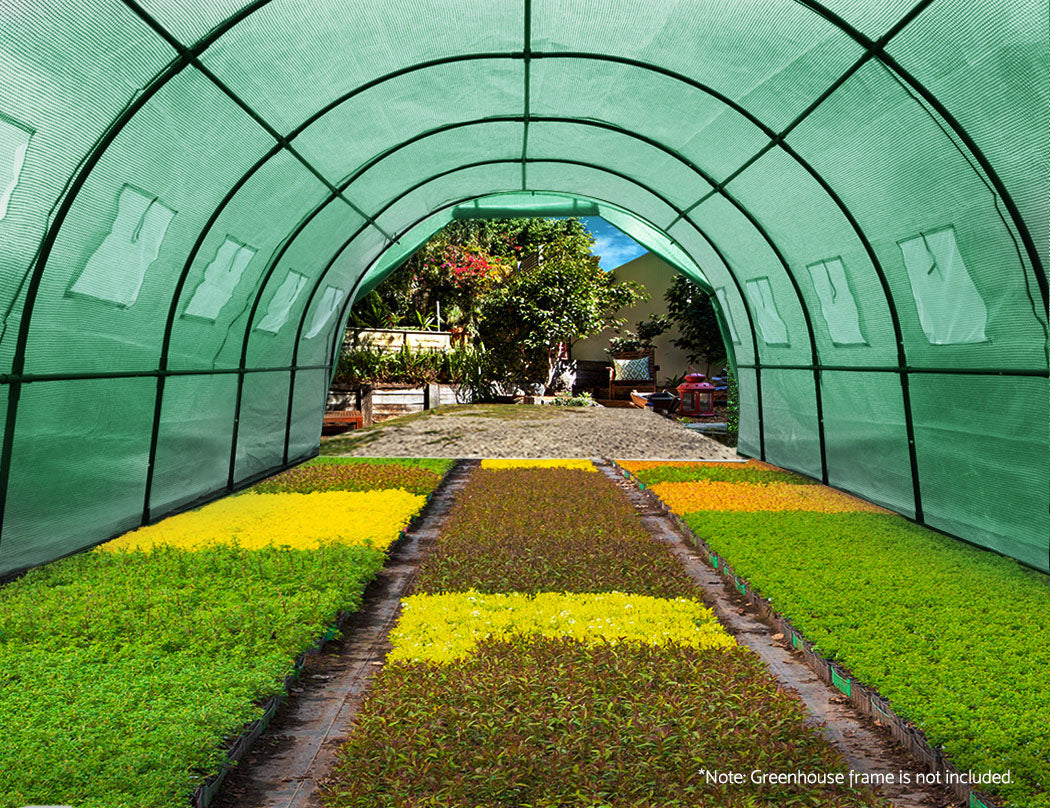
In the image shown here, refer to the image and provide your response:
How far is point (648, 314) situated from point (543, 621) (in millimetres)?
23564

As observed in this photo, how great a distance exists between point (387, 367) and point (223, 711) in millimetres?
14150

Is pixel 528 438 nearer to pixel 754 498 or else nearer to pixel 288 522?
pixel 754 498

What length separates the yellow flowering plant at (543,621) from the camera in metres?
3.94

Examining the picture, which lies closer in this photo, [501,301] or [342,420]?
[342,420]

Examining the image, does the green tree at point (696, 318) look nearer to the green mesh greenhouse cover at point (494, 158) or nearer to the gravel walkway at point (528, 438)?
the gravel walkway at point (528, 438)

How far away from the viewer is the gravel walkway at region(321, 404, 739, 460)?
11984 mm

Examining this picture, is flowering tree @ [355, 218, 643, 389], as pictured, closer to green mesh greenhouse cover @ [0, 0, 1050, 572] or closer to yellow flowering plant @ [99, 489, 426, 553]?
green mesh greenhouse cover @ [0, 0, 1050, 572]

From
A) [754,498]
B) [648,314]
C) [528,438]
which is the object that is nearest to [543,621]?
[754,498]

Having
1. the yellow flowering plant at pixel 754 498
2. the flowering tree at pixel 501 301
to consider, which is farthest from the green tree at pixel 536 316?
the yellow flowering plant at pixel 754 498

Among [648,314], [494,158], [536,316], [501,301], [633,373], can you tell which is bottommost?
[633,373]

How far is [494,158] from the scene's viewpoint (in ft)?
31.7

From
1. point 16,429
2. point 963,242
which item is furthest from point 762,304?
point 16,429

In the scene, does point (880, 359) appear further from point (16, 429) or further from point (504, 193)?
point (16, 429)

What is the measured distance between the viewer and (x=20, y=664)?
3543 mm
